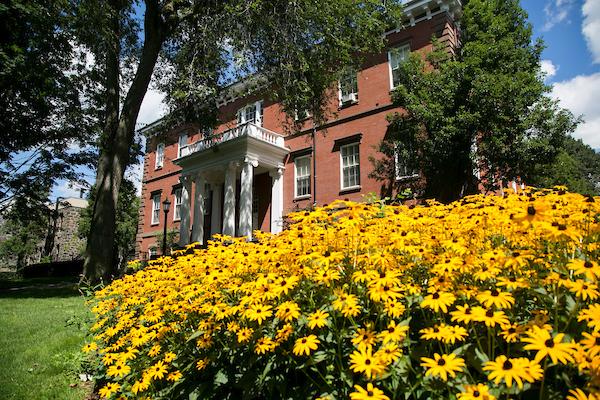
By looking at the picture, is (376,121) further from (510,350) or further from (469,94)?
(510,350)

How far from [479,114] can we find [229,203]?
12988mm

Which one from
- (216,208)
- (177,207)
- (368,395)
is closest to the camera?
(368,395)

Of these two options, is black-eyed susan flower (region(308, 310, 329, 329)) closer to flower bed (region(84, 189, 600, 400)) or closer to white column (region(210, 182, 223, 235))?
flower bed (region(84, 189, 600, 400))

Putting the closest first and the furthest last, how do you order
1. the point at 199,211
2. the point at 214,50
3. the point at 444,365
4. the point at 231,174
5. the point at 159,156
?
the point at 444,365
the point at 214,50
the point at 231,174
the point at 199,211
the point at 159,156

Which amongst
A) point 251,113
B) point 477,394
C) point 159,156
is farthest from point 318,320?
point 159,156

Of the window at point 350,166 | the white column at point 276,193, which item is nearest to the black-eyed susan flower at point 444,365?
the window at point 350,166

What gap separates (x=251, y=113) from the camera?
2466 cm

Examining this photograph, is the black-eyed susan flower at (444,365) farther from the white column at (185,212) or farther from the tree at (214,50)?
the white column at (185,212)

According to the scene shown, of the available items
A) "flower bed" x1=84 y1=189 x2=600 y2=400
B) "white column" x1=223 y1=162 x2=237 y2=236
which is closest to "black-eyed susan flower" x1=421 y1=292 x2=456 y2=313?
"flower bed" x1=84 y1=189 x2=600 y2=400

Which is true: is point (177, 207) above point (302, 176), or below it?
below

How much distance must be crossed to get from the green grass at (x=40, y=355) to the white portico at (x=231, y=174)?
11.7 m

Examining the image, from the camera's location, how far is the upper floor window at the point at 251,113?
24055mm

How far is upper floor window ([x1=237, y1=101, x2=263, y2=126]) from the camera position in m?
24.1

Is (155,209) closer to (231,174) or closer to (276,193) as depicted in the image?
(231,174)
